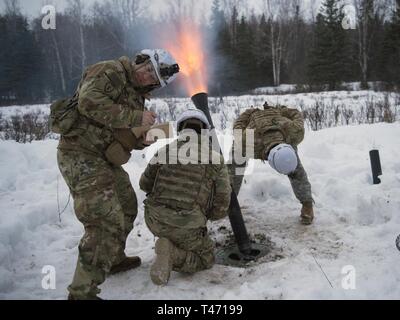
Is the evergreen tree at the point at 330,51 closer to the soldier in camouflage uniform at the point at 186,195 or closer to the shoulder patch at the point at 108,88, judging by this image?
the soldier in camouflage uniform at the point at 186,195

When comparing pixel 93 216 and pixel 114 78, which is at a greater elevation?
pixel 114 78

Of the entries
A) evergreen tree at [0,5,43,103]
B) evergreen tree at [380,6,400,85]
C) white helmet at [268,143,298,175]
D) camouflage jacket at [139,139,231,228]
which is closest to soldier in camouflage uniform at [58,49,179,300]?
camouflage jacket at [139,139,231,228]

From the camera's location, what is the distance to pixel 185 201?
10.7 ft

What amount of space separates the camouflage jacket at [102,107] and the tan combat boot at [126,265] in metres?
1.10

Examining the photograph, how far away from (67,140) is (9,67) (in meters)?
30.9

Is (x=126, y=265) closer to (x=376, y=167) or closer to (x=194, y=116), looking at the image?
(x=194, y=116)

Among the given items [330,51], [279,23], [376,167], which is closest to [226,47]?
[279,23]

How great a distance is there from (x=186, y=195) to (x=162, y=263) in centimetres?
61

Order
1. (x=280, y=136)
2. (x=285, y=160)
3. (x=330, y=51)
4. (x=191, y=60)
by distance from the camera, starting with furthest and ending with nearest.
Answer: (x=330, y=51), (x=280, y=136), (x=191, y=60), (x=285, y=160)

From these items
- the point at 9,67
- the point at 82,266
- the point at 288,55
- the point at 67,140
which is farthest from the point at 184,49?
the point at 288,55

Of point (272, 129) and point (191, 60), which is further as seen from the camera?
point (272, 129)

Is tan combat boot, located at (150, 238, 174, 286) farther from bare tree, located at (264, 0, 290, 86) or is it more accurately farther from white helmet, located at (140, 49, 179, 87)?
bare tree, located at (264, 0, 290, 86)

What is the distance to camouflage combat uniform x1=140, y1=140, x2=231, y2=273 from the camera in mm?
3277

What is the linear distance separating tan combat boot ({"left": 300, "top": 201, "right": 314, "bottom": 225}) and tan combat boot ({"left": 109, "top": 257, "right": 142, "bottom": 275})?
201 cm
